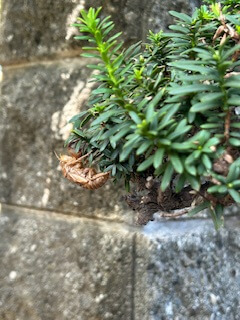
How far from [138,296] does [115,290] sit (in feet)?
0.20

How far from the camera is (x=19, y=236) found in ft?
A: 3.76

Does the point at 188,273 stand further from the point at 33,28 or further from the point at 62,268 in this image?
the point at 33,28

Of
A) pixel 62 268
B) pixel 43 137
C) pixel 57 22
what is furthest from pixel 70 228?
pixel 57 22

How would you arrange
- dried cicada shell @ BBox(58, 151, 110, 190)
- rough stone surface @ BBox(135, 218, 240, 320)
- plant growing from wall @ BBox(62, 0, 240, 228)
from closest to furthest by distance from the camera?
plant growing from wall @ BBox(62, 0, 240, 228), dried cicada shell @ BBox(58, 151, 110, 190), rough stone surface @ BBox(135, 218, 240, 320)

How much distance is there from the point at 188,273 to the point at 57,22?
69 cm

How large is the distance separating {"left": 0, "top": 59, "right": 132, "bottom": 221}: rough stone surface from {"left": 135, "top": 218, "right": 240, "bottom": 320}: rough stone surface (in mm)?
109

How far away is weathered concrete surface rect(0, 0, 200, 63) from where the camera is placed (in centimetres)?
99

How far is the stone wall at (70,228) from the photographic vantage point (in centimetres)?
96

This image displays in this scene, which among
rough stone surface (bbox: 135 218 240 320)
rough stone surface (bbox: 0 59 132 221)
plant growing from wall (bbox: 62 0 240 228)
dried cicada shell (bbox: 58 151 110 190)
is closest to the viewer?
plant growing from wall (bbox: 62 0 240 228)

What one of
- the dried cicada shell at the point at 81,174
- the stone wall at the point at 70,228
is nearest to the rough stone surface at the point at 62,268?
the stone wall at the point at 70,228

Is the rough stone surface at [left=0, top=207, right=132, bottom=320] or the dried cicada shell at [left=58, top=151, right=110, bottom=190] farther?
the rough stone surface at [left=0, top=207, right=132, bottom=320]

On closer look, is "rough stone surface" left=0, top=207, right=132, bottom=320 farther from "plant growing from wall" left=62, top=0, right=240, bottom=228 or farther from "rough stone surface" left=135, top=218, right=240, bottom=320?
"plant growing from wall" left=62, top=0, right=240, bottom=228

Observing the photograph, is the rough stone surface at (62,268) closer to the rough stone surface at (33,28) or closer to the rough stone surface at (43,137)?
the rough stone surface at (43,137)

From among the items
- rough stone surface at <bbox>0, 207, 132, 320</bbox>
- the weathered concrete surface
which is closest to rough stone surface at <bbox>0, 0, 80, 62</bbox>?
the weathered concrete surface
